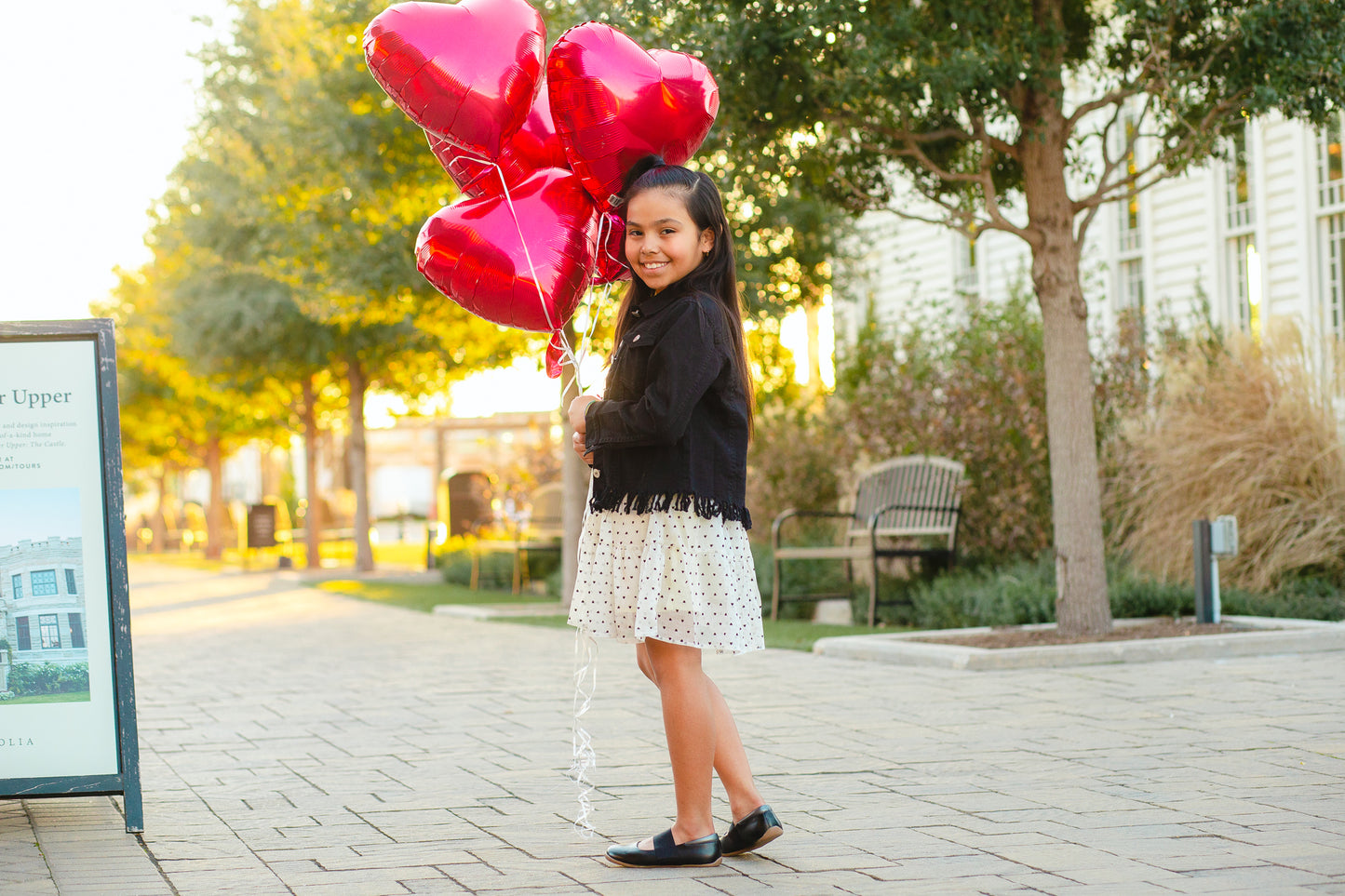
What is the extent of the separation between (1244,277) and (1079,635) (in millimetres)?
8586

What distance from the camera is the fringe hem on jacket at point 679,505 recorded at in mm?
3797

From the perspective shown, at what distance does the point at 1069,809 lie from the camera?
438cm

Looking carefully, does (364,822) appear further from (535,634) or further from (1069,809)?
(535,634)

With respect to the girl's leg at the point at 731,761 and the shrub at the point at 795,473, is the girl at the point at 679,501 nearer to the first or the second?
the girl's leg at the point at 731,761

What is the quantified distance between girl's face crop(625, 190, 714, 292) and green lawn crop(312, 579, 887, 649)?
565 centimetres

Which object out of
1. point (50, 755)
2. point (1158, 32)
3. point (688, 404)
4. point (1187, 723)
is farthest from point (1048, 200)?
point (50, 755)

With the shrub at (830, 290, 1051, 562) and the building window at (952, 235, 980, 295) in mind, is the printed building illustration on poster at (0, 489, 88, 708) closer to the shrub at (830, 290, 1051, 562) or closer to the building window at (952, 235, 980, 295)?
the shrub at (830, 290, 1051, 562)

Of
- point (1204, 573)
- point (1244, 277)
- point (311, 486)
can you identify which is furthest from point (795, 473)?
point (311, 486)

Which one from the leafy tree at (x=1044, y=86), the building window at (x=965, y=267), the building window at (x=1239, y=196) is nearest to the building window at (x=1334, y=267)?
the building window at (x=1239, y=196)

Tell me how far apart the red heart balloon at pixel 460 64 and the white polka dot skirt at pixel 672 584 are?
125 centimetres

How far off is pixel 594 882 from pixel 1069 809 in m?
1.55

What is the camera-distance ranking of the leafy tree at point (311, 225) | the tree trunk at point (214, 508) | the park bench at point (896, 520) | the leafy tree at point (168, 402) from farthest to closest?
the tree trunk at point (214, 508) → the leafy tree at point (168, 402) → the leafy tree at point (311, 225) → the park bench at point (896, 520)

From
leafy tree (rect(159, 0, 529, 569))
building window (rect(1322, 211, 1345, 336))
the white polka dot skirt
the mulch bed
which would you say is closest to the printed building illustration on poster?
the white polka dot skirt

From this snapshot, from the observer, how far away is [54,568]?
14.6ft
